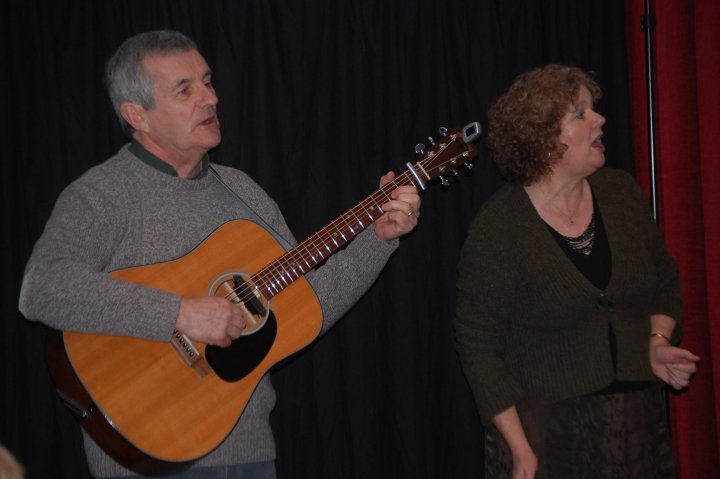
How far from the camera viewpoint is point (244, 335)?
194cm

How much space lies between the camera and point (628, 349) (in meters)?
2.02

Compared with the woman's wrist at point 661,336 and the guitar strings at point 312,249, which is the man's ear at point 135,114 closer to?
the guitar strings at point 312,249

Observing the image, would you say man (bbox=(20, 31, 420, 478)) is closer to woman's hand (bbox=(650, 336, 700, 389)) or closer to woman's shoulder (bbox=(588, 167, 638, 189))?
woman's shoulder (bbox=(588, 167, 638, 189))

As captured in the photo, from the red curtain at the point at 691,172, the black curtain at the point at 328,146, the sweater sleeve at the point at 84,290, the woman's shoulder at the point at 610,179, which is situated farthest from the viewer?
the red curtain at the point at 691,172

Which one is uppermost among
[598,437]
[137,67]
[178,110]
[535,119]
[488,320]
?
[137,67]

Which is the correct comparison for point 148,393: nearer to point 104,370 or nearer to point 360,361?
point 104,370

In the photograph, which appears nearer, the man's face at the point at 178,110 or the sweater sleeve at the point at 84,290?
the sweater sleeve at the point at 84,290

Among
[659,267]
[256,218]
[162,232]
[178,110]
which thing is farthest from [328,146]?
[659,267]

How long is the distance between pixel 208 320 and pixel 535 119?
3.88 feet

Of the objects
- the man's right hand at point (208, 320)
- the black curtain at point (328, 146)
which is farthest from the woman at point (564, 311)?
the man's right hand at point (208, 320)

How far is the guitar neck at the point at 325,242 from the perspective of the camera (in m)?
2.01

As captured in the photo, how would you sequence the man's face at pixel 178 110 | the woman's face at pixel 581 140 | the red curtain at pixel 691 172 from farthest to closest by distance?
the red curtain at pixel 691 172 → the woman's face at pixel 581 140 → the man's face at pixel 178 110

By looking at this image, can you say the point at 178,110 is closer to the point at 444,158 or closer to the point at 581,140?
the point at 444,158

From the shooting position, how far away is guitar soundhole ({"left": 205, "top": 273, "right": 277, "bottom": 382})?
1.90 metres
